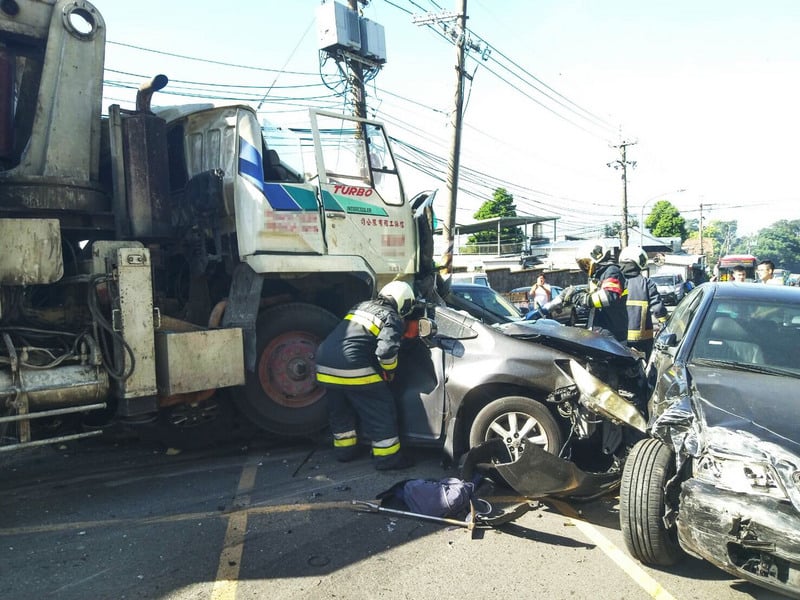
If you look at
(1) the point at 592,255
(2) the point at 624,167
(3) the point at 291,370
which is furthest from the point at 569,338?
(2) the point at 624,167

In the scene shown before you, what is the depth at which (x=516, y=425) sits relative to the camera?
14.2 feet

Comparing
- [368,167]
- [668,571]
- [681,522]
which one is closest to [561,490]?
[668,571]

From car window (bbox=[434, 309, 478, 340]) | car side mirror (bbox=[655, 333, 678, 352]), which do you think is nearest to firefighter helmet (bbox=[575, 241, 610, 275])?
car side mirror (bbox=[655, 333, 678, 352])

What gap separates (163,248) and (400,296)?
6.73ft

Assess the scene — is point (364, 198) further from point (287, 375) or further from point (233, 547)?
point (233, 547)

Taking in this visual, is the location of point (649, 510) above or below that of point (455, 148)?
below

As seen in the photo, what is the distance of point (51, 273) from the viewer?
3.83 m

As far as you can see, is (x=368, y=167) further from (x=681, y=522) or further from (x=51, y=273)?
(x=681, y=522)

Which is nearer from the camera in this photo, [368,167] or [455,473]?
[455,473]

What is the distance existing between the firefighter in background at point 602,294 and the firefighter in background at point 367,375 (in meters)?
2.73

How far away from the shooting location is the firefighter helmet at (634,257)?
21.8 feet

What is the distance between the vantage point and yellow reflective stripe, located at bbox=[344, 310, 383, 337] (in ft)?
15.5

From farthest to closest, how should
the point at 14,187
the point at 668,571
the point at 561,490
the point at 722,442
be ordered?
the point at 14,187 → the point at 561,490 → the point at 668,571 → the point at 722,442

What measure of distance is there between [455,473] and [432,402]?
0.55 metres
